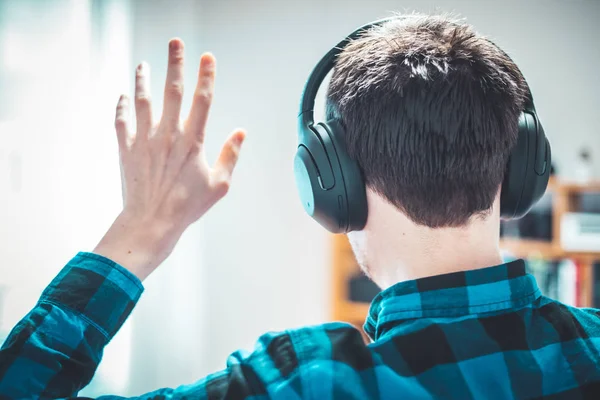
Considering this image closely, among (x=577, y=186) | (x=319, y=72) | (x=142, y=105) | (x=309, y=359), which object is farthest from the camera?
(x=577, y=186)

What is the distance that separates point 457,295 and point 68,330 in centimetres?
37

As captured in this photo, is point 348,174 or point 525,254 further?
point 525,254

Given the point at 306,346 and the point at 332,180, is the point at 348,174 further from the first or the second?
the point at 306,346

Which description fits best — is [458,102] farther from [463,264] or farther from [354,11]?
[354,11]

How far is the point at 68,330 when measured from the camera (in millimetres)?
513

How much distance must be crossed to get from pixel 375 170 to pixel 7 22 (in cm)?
163

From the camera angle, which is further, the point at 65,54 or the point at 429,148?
the point at 65,54

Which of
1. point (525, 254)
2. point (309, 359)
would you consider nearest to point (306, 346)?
point (309, 359)

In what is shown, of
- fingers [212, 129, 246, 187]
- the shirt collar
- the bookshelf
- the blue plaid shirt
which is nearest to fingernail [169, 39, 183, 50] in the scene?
fingers [212, 129, 246, 187]

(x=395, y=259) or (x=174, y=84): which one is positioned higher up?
(x=174, y=84)

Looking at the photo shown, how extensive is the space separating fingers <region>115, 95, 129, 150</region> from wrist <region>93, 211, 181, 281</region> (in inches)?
3.2

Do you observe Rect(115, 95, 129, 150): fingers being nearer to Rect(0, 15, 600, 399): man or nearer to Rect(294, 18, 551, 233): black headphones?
Rect(0, 15, 600, 399): man

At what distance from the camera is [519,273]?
1.79ft

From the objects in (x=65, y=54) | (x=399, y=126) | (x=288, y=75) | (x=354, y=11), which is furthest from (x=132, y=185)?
(x=354, y=11)
